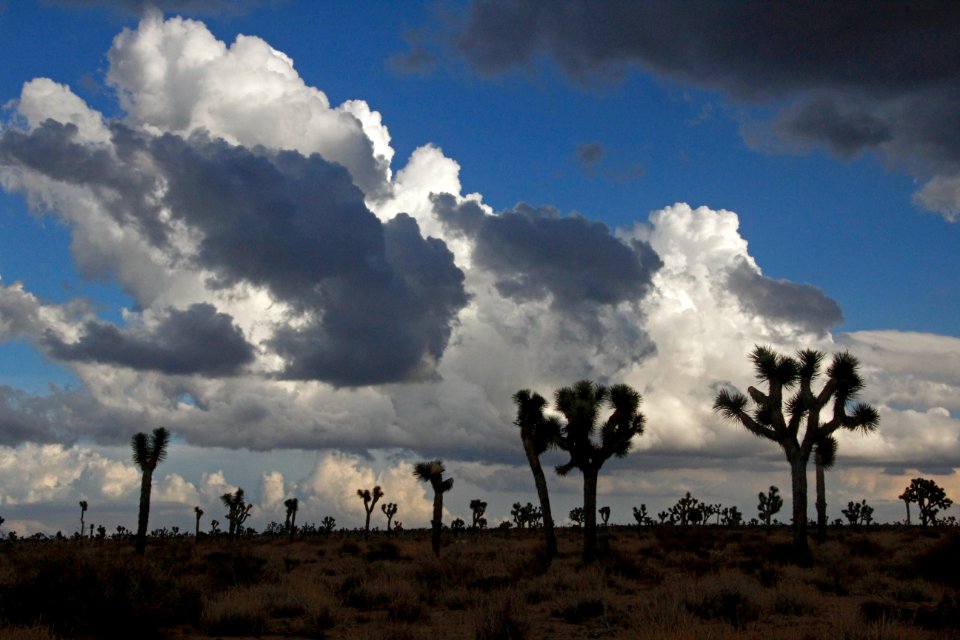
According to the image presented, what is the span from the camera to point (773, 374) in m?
29.3

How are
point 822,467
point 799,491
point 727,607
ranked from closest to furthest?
point 727,607 < point 799,491 < point 822,467

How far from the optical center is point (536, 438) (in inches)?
1273

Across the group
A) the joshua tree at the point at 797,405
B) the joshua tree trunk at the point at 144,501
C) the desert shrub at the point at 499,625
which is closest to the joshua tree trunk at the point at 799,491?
the joshua tree at the point at 797,405

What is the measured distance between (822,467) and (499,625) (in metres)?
30.4

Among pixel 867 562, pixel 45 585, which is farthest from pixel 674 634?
pixel 867 562

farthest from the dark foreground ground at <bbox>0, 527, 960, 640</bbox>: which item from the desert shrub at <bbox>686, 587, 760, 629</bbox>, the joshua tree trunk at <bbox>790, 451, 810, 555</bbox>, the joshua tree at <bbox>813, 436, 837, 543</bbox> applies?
the joshua tree at <bbox>813, 436, 837, 543</bbox>

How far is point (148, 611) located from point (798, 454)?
22.6m

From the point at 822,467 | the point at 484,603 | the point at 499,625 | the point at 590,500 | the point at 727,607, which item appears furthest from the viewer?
the point at 822,467

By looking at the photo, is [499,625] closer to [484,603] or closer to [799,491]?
[484,603]

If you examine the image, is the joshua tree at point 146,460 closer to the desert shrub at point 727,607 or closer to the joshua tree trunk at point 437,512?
the joshua tree trunk at point 437,512

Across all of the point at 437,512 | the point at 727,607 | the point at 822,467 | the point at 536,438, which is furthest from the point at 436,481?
the point at 727,607

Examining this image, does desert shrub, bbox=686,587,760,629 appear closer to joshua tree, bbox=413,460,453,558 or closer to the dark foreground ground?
the dark foreground ground

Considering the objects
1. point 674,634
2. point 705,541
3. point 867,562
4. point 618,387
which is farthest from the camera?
point 705,541

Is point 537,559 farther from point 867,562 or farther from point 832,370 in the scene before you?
point 832,370
